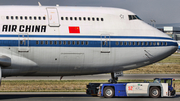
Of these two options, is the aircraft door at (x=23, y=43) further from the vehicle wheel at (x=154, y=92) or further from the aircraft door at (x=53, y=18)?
the vehicle wheel at (x=154, y=92)

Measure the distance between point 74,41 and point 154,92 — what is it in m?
7.27

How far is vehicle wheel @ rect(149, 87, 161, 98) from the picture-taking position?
2458cm

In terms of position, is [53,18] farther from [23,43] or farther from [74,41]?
[23,43]

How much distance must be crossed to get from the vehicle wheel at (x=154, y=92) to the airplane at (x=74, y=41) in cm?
223

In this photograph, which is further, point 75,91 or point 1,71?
point 75,91

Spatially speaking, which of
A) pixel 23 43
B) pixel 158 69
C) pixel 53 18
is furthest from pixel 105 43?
pixel 158 69

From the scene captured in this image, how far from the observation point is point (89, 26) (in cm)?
2442

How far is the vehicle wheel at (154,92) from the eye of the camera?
24.6 m

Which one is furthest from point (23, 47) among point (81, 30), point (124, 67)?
point (124, 67)

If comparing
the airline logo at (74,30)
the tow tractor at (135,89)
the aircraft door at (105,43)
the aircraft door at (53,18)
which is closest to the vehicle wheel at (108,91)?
the tow tractor at (135,89)

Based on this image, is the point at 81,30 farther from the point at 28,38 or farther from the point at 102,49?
the point at 28,38

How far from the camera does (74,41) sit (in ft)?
78.5

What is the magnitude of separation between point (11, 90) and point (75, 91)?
6.07 metres

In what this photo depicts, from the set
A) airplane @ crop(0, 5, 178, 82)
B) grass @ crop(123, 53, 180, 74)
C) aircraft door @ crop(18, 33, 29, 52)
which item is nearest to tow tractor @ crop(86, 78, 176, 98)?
airplane @ crop(0, 5, 178, 82)
